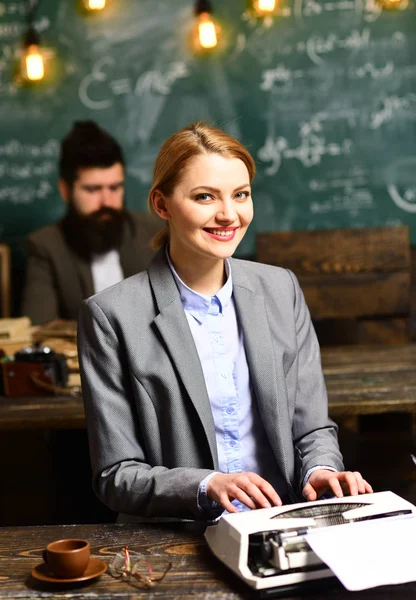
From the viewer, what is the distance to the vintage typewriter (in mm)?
1295

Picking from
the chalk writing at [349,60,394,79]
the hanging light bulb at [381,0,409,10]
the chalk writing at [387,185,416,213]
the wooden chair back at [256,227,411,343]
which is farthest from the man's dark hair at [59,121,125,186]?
the hanging light bulb at [381,0,409,10]

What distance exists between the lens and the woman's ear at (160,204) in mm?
1893

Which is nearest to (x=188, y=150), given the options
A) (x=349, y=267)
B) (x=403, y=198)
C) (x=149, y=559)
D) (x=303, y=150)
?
(x=149, y=559)

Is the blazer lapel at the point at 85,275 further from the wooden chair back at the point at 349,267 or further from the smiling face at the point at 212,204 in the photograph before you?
the smiling face at the point at 212,204

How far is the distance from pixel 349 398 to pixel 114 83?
3401mm

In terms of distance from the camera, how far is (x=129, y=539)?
60.8 inches

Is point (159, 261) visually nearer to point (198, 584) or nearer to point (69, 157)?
point (198, 584)

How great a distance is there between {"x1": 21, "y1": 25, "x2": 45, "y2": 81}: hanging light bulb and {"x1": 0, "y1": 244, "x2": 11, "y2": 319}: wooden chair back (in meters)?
1.11

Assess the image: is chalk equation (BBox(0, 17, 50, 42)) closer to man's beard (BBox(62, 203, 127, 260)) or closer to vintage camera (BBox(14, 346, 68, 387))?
man's beard (BBox(62, 203, 127, 260))

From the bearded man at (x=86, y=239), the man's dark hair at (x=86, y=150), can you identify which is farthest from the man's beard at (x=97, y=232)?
the man's dark hair at (x=86, y=150)

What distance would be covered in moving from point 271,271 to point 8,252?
11.7 ft

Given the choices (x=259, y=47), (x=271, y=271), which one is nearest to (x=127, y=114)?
(x=259, y=47)

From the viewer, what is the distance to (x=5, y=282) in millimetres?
5254

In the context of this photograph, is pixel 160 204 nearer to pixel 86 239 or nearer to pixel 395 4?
pixel 86 239
